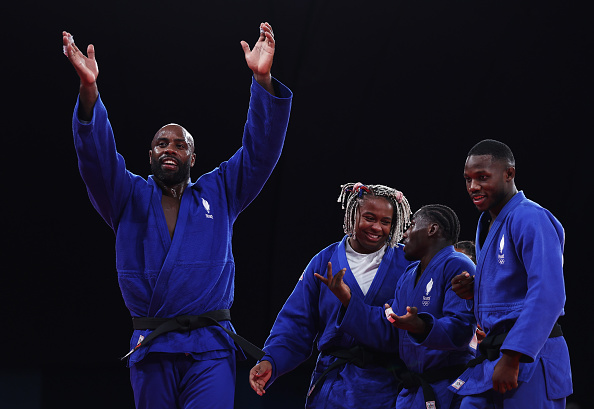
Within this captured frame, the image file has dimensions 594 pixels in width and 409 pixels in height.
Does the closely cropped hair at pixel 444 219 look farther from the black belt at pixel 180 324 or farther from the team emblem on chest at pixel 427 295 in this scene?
the black belt at pixel 180 324

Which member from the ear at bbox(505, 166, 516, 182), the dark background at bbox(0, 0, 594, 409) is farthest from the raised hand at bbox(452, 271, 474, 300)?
the dark background at bbox(0, 0, 594, 409)

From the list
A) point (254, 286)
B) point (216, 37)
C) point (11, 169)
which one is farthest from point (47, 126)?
point (254, 286)

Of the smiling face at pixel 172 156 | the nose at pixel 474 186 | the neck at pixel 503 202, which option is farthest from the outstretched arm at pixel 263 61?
the neck at pixel 503 202

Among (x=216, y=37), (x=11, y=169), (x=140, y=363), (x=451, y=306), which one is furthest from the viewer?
(x=216, y=37)

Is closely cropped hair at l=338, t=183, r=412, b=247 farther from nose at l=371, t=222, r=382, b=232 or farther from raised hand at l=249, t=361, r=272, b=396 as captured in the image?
raised hand at l=249, t=361, r=272, b=396

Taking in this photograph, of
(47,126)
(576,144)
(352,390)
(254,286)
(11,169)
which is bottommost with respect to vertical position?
(254,286)

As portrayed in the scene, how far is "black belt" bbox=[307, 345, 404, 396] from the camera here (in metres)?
2.85

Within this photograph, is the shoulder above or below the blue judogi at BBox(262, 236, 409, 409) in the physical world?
above

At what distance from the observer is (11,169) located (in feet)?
16.5

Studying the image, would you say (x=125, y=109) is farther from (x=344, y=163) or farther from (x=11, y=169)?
(x=344, y=163)

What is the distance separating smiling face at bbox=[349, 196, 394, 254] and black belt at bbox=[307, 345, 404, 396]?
0.49 meters

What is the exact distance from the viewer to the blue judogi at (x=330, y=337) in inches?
110

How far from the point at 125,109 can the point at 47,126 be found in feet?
2.06

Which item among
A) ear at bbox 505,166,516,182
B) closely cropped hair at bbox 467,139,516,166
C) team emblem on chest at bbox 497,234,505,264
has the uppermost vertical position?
closely cropped hair at bbox 467,139,516,166
